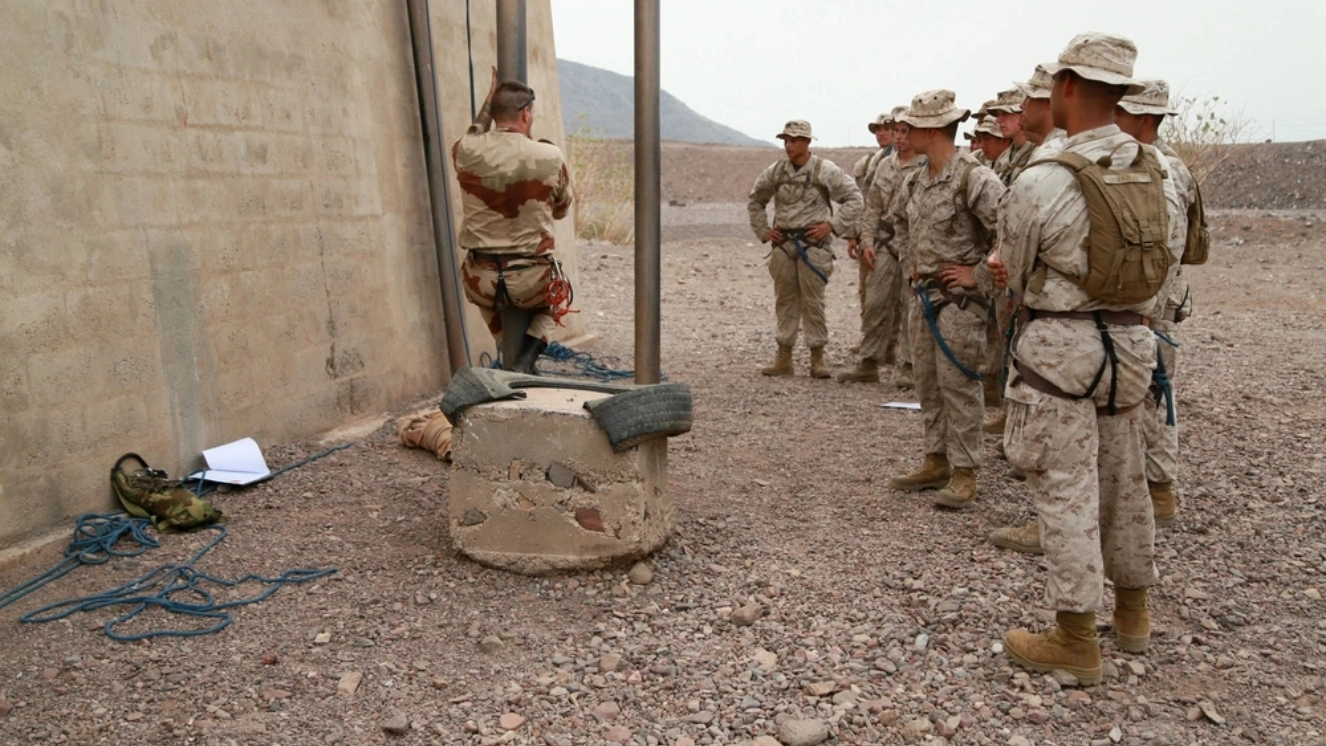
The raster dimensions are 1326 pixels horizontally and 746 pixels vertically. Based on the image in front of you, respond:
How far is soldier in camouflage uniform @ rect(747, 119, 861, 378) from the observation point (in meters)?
8.05

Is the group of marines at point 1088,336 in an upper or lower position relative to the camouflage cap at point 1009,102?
lower

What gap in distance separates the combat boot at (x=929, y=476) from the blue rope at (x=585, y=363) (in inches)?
118

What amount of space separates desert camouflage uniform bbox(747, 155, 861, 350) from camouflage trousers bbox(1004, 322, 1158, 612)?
4.68m

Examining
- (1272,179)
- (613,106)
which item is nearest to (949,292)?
(1272,179)

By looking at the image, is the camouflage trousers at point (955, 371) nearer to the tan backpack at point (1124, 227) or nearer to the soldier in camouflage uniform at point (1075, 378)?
the soldier in camouflage uniform at point (1075, 378)

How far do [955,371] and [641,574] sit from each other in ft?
6.13

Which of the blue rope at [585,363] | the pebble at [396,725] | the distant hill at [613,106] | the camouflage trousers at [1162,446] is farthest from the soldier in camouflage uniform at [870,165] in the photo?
the distant hill at [613,106]

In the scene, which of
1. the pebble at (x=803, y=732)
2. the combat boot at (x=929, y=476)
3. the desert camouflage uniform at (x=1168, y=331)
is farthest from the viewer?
the combat boot at (x=929, y=476)

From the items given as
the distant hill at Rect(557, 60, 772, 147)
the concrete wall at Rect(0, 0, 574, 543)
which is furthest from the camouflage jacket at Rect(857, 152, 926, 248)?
the distant hill at Rect(557, 60, 772, 147)

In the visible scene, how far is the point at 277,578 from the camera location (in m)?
4.21

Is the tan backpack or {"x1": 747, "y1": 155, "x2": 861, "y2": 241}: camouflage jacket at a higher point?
the tan backpack

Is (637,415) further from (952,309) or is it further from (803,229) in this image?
(803,229)

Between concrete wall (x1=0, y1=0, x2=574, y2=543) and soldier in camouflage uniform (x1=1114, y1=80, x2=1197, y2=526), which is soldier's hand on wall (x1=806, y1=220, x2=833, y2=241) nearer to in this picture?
concrete wall (x1=0, y1=0, x2=574, y2=543)

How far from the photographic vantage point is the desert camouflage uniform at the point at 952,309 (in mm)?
5102
